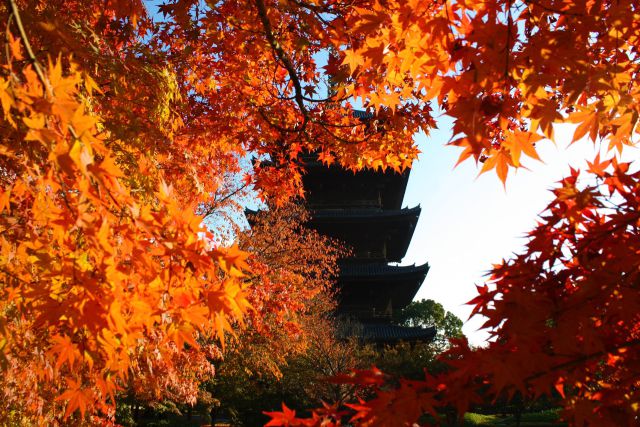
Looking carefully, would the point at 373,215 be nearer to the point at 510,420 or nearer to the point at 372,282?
the point at 372,282

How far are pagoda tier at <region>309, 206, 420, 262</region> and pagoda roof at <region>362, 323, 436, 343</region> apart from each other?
295 centimetres

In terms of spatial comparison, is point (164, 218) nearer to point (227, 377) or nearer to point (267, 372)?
→ point (267, 372)

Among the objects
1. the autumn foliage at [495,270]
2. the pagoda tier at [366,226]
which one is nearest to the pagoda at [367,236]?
the pagoda tier at [366,226]

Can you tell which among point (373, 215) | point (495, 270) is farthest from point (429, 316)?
point (495, 270)

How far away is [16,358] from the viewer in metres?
3.02

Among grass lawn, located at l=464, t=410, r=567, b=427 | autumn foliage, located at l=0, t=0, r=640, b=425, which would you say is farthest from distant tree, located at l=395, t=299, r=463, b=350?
autumn foliage, located at l=0, t=0, r=640, b=425

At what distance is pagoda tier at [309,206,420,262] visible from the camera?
17391 millimetres

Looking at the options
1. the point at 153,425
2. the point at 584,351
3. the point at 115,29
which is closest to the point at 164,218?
the point at 584,351

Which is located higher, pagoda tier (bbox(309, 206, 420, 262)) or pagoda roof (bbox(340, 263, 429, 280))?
pagoda tier (bbox(309, 206, 420, 262))

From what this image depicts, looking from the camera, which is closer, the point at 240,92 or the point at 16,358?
the point at 16,358

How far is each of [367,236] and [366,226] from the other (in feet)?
2.22

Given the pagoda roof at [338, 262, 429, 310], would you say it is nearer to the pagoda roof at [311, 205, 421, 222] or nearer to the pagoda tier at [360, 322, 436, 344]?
the pagoda tier at [360, 322, 436, 344]

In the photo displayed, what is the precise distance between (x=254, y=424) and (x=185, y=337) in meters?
13.2

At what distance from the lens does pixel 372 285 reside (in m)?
17.5
